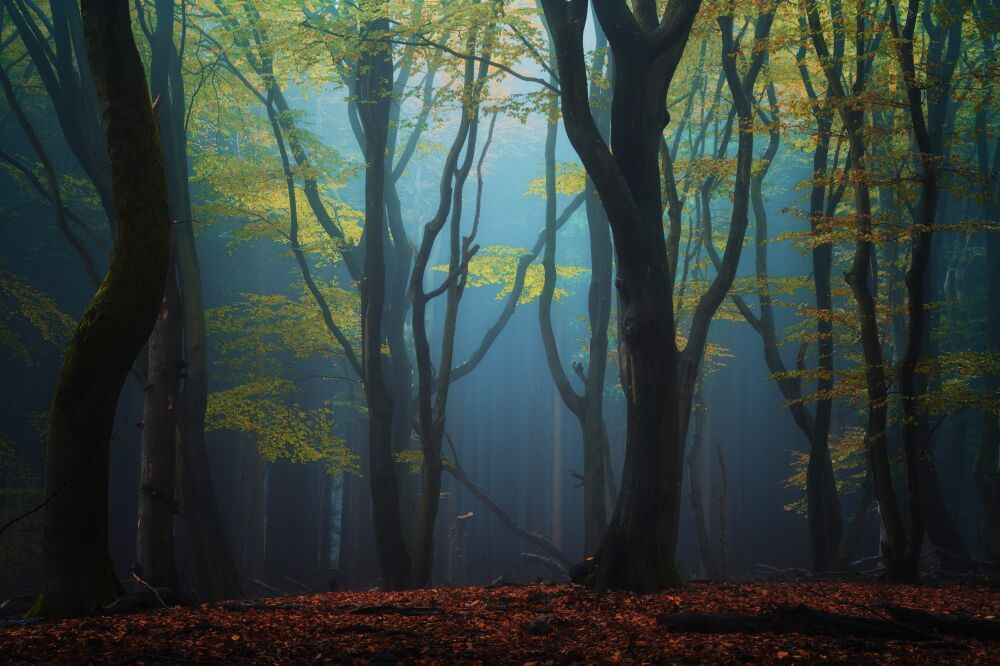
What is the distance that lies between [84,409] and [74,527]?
0.71 meters

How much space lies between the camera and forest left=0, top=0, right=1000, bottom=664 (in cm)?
467

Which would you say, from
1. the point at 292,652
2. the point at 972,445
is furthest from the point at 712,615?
the point at 972,445

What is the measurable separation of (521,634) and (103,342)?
2989 mm

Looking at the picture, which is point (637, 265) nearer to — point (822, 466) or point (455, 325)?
point (822, 466)

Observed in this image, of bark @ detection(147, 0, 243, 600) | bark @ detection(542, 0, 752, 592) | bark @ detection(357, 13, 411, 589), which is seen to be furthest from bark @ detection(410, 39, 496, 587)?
bark @ detection(542, 0, 752, 592)

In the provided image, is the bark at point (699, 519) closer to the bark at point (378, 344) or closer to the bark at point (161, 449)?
the bark at point (378, 344)

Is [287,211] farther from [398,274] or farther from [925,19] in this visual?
[925,19]

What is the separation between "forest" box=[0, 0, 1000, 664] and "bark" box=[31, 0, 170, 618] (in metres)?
0.02

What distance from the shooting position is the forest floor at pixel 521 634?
3590 millimetres

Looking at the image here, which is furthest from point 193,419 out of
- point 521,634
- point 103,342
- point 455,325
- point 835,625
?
point 835,625

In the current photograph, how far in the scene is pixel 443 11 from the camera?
33.1ft

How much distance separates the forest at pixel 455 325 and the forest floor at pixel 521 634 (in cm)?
3

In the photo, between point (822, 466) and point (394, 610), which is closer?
point (394, 610)

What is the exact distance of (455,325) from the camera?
40.8 ft
